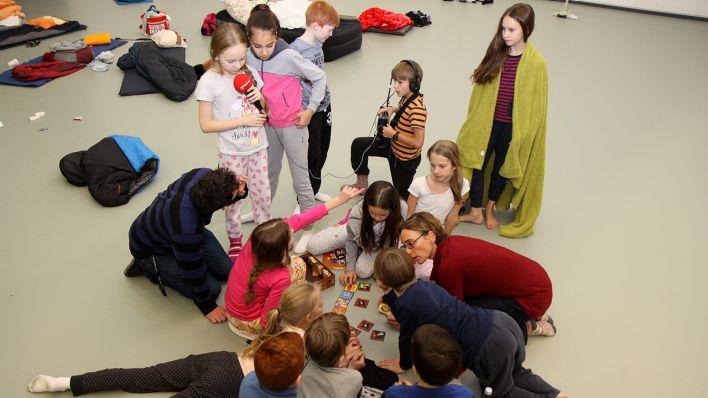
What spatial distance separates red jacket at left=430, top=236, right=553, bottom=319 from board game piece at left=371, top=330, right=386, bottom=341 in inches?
19.5

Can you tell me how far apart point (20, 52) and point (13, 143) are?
2.56 meters

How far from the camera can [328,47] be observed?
21.6 feet

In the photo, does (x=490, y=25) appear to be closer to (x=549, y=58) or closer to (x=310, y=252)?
(x=549, y=58)

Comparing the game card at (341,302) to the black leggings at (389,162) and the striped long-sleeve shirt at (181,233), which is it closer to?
the striped long-sleeve shirt at (181,233)

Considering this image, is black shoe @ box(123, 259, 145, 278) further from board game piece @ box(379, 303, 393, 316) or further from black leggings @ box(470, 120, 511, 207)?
black leggings @ box(470, 120, 511, 207)

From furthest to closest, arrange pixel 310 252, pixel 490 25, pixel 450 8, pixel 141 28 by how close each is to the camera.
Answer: pixel 450 8 → pixel 490 25 → pixel 141 28 → pixel 310 252

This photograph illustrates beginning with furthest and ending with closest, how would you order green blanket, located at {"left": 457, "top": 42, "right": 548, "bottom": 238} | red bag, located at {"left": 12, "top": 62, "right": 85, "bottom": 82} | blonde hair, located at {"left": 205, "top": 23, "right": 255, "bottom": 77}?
red bag, located at {"left": 12, "top": 62, "right": 85, "bottom": 82} → green blanket, located at {"left": 457, "top": 42, "right": 548, "bottom": 238} → blonde hair, located at {"left": 205, "top": 23, "right": 255, "bottom": 77}

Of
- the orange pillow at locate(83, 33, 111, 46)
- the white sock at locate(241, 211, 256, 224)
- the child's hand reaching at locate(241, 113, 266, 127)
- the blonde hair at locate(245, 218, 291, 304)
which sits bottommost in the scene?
the white sock at locate(241, 211, 256, 224)

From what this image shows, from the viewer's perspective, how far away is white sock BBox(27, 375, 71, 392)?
2680 mm

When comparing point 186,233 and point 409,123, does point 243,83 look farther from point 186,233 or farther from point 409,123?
point 409,123

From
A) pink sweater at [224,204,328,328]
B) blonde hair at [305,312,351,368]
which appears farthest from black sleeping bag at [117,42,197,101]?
blonde hair at [305,312,351,368]

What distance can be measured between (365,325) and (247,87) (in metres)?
1.55

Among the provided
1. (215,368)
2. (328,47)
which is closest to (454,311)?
(215,368)

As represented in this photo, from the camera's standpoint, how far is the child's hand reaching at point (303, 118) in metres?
3.49
